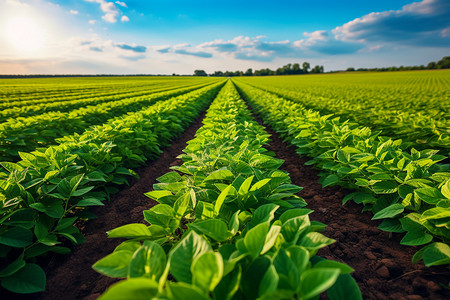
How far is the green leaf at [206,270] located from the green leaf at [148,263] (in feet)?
0.64

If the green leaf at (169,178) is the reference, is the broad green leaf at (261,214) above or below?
above

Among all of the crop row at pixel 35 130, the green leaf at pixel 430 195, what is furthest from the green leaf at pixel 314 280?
the crop row at pixel 35 130

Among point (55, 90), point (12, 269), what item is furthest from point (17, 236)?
point (55, 90)

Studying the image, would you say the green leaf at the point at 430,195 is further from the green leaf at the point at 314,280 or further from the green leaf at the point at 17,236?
the green leaf at the point at 17,236

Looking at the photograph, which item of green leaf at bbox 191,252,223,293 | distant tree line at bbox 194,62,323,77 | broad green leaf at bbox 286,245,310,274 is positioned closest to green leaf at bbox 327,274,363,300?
broad green leaf at bbox 286,245,310,274

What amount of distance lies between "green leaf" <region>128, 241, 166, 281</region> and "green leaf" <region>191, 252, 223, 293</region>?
7.7 inches

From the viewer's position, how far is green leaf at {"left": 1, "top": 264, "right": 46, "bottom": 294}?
55.7 inches

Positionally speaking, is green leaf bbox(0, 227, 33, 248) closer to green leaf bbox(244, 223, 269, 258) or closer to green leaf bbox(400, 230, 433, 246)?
green leaf bbox(244, 223, 269, 258)

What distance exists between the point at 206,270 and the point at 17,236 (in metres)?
1.65

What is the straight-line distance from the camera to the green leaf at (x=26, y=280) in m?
1.42

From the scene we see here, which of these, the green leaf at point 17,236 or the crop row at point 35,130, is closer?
the green leaf at point 17,236

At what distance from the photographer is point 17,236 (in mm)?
1562

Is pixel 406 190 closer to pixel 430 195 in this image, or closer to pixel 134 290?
pixel 430 195

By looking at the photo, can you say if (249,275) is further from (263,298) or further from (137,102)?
(137,102)
